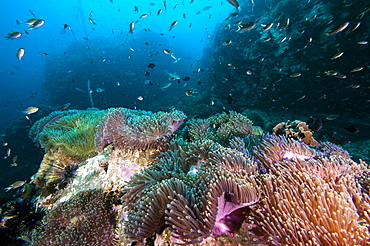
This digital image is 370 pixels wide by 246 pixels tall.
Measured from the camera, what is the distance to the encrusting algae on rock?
5.22 ft

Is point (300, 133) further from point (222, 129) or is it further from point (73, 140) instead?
point (73, 140)

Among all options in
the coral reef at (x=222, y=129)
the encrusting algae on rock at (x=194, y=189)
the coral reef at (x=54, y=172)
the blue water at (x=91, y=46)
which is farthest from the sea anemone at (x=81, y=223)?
the blue water at (x=91, y=46)

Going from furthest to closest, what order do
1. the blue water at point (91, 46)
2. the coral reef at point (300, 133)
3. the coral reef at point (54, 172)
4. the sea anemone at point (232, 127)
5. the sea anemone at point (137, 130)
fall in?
the blue water at point (91, 46) → the coral reef at point (300, 133) → the sea anemone at point (232, 127) → the coral reef at point (54, 172) → the sea anemone at point (137, 130)

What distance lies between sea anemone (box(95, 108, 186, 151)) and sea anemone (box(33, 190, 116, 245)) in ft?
3.62

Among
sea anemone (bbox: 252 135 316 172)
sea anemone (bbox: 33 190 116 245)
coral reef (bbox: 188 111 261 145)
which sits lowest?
sea anemone (bbox: 33 190 116 245)

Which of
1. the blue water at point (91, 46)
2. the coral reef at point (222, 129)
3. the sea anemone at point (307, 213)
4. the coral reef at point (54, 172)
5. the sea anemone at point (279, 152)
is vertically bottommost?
the sea anemone at point (307, 213)

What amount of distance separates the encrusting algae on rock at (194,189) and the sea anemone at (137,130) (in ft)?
0.07

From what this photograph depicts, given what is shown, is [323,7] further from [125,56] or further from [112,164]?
[125,56]

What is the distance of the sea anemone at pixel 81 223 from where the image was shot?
8.46 ft

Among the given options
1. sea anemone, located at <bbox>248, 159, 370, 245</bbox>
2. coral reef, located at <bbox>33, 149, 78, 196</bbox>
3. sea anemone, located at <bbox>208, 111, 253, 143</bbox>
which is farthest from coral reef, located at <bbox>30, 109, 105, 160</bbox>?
sea anemone, located at <bbox>248, 159, 370, 245</bbox>

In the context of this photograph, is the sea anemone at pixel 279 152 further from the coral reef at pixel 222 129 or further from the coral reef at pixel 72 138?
the coral reef at pixel 72 138

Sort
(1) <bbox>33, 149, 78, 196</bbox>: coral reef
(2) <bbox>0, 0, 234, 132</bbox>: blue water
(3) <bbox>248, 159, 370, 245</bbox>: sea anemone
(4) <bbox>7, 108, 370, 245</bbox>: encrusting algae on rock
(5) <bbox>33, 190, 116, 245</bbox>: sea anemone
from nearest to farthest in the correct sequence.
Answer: (3) <bbox>248, 159, 370, 245</bbox>: sea anemone, (4) <bbox>7, 108, 370, 245</bbox>: encrusting algae on rock, (5) <bbox>33, 190, 116, 245</bbox>: sea anemone, (1) <bbox>33, 149, 78, 196</bbox>: coral reef, (2) <bbox>0, 0, 234, 132</bbox>: blue water

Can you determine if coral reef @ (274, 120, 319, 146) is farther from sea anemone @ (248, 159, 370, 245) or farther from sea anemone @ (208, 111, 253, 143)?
sea anemone @ (248, 159, 370, 245)

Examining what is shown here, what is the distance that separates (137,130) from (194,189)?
1878 mm
